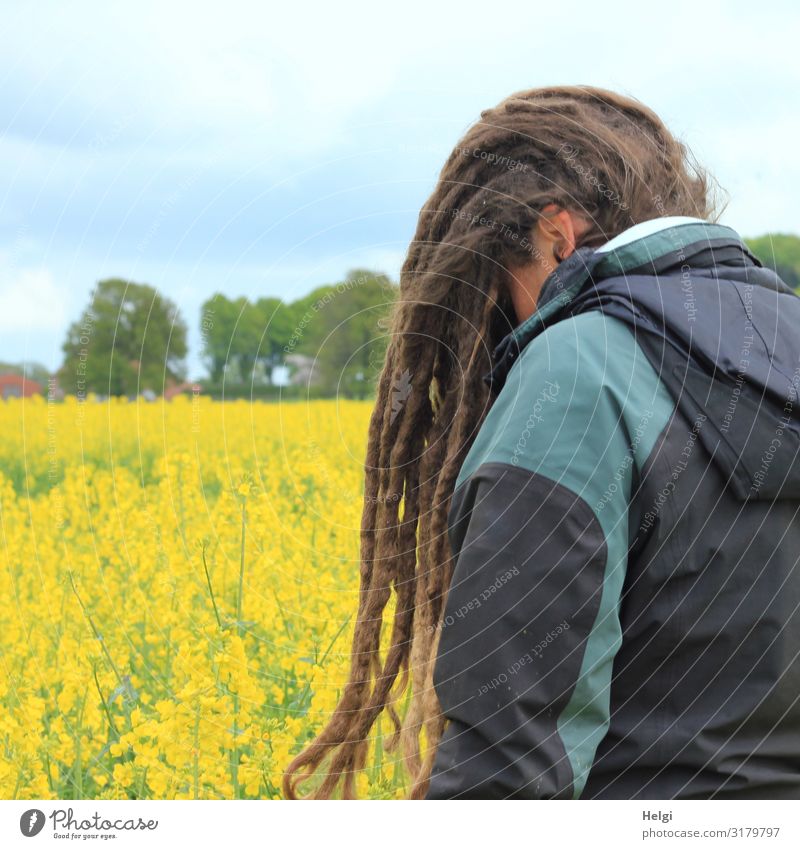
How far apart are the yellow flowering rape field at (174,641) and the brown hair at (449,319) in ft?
0.78

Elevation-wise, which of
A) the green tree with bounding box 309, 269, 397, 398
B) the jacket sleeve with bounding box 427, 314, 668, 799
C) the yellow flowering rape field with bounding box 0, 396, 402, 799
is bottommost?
the yellow flowering rape field with bounding box 0, 396, 402, 799

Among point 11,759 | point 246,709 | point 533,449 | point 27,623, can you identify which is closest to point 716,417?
point 533,449

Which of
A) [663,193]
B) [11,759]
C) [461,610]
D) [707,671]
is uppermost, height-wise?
[663,193]

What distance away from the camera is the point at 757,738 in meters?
1.37

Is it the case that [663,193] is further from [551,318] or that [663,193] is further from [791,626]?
[791,626]

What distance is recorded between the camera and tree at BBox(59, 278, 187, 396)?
3.23 metres

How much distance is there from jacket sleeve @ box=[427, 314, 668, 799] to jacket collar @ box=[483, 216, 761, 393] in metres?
0.14

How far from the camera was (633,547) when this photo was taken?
129cm

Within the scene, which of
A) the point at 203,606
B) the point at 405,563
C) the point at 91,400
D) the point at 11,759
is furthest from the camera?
the point at 91,400

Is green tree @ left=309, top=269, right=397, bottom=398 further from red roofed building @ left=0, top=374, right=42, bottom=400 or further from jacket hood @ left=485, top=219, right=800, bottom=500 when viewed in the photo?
jacket hood @ left=485, top=219, right=800, bottom=500

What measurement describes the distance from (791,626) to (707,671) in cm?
14

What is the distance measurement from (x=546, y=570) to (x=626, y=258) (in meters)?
0.47

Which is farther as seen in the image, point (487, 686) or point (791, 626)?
point (791, 626)

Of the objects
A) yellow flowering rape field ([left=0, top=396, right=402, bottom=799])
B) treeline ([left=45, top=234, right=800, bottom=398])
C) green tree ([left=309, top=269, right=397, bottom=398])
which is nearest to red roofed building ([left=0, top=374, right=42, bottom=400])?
treeline ([left=45, top=234, right=800, bottom=398])
